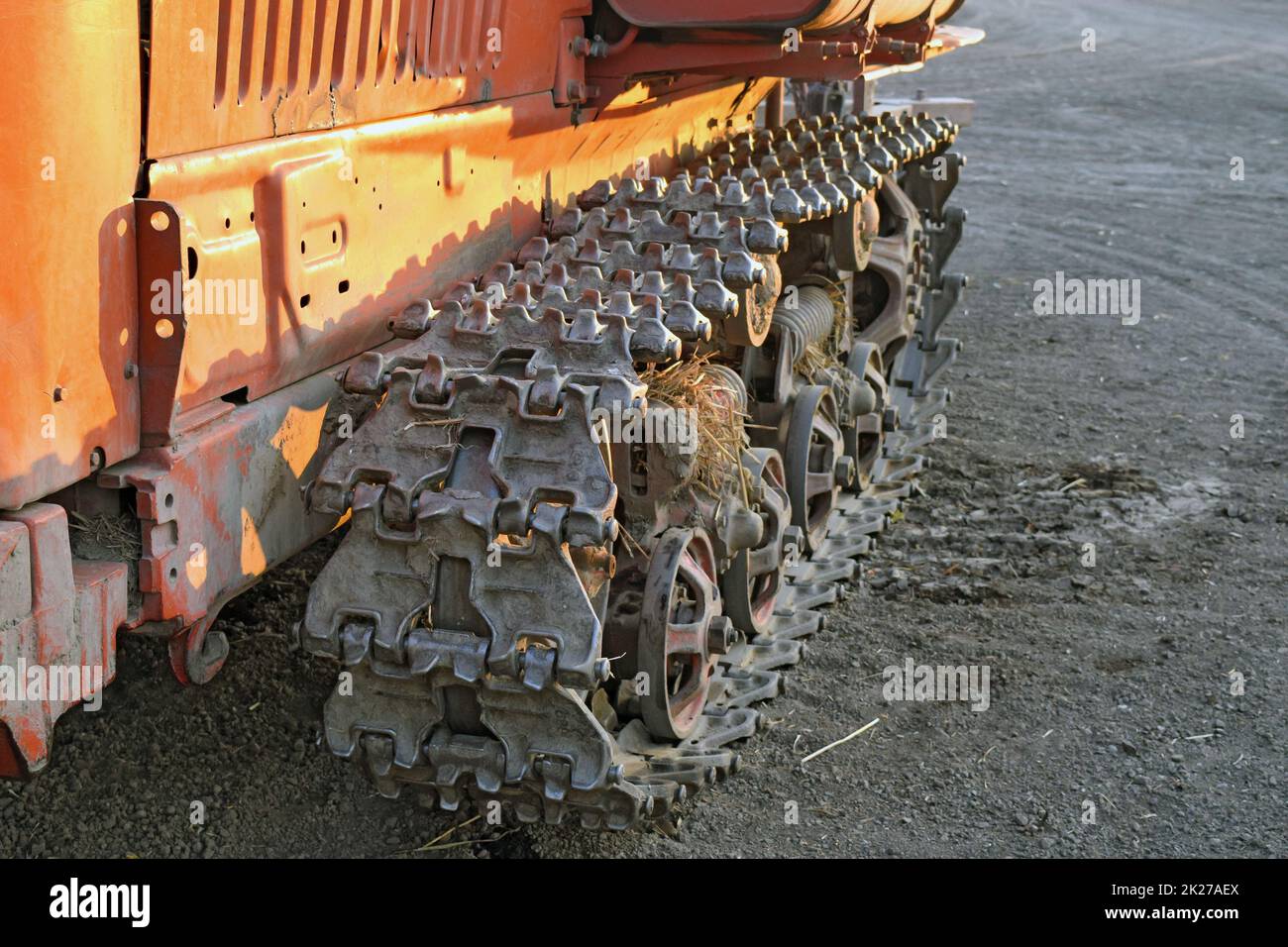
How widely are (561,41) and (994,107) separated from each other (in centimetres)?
1371

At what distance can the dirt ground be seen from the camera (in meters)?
4.18

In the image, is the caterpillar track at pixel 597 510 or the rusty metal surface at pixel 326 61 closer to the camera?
the rusty metal surface at pixel 326 61

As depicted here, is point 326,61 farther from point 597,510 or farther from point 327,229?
point 597,510

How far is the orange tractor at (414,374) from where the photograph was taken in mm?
3006

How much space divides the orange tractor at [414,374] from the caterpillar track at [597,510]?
0.01 meters

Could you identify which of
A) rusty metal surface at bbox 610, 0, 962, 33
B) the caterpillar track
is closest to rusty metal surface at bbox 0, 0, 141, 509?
the caterpillar track

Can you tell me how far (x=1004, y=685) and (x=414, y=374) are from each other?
2351mm

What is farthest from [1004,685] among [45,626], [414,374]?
[45,626]

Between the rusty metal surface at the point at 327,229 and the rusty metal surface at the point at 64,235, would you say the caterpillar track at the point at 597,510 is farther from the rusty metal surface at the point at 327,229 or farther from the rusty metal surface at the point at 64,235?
the rusty metal surface at the point at 64,235

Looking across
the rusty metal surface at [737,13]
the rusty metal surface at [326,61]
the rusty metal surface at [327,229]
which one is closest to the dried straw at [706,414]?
the rusty metal surface at [327,229]

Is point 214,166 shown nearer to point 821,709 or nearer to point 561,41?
point 561,41

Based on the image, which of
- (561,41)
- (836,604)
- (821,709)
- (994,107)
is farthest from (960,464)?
(994,107)

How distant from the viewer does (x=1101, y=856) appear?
163 inches

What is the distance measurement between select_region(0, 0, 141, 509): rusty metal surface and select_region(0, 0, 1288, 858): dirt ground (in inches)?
57.1
